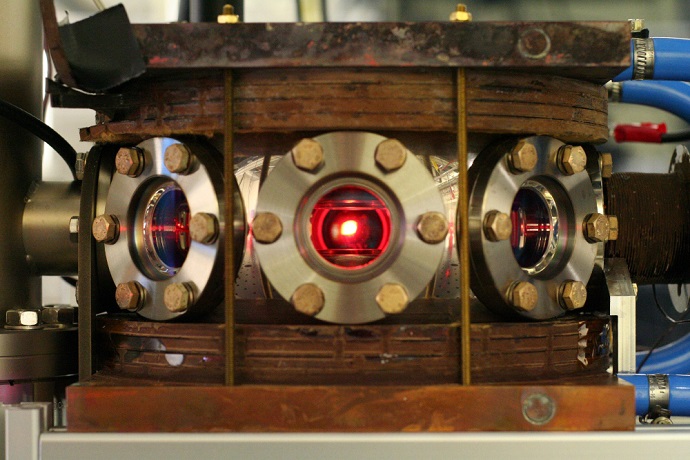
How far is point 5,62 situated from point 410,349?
3.00ft

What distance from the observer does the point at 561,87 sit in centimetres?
124

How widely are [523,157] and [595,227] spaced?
168mm

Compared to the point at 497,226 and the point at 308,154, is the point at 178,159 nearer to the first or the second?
the point at 308,154

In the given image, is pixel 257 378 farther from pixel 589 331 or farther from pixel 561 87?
pixel 561 87

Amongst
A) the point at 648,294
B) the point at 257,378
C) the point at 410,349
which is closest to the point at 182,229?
the point at 257,378

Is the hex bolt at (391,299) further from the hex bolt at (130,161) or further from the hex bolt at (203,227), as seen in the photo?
the hex bolt at (130,161)

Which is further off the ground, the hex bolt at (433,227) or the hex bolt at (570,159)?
the hex bolt at (570,159)

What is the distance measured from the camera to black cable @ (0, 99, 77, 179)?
1.42 metres

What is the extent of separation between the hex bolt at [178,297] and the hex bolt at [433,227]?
341 millimetres

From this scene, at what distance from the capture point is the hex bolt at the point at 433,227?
1127 millimetres

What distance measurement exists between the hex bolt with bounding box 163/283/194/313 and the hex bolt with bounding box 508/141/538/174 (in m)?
0.49

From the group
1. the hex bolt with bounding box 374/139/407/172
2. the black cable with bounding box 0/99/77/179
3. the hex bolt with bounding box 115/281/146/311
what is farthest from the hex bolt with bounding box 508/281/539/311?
the black cable with bounding box 0/99/77/179

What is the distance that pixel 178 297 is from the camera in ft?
3.86

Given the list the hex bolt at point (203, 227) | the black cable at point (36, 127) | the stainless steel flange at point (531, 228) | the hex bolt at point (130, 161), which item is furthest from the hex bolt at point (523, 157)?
the black cable at point (36, 127)
